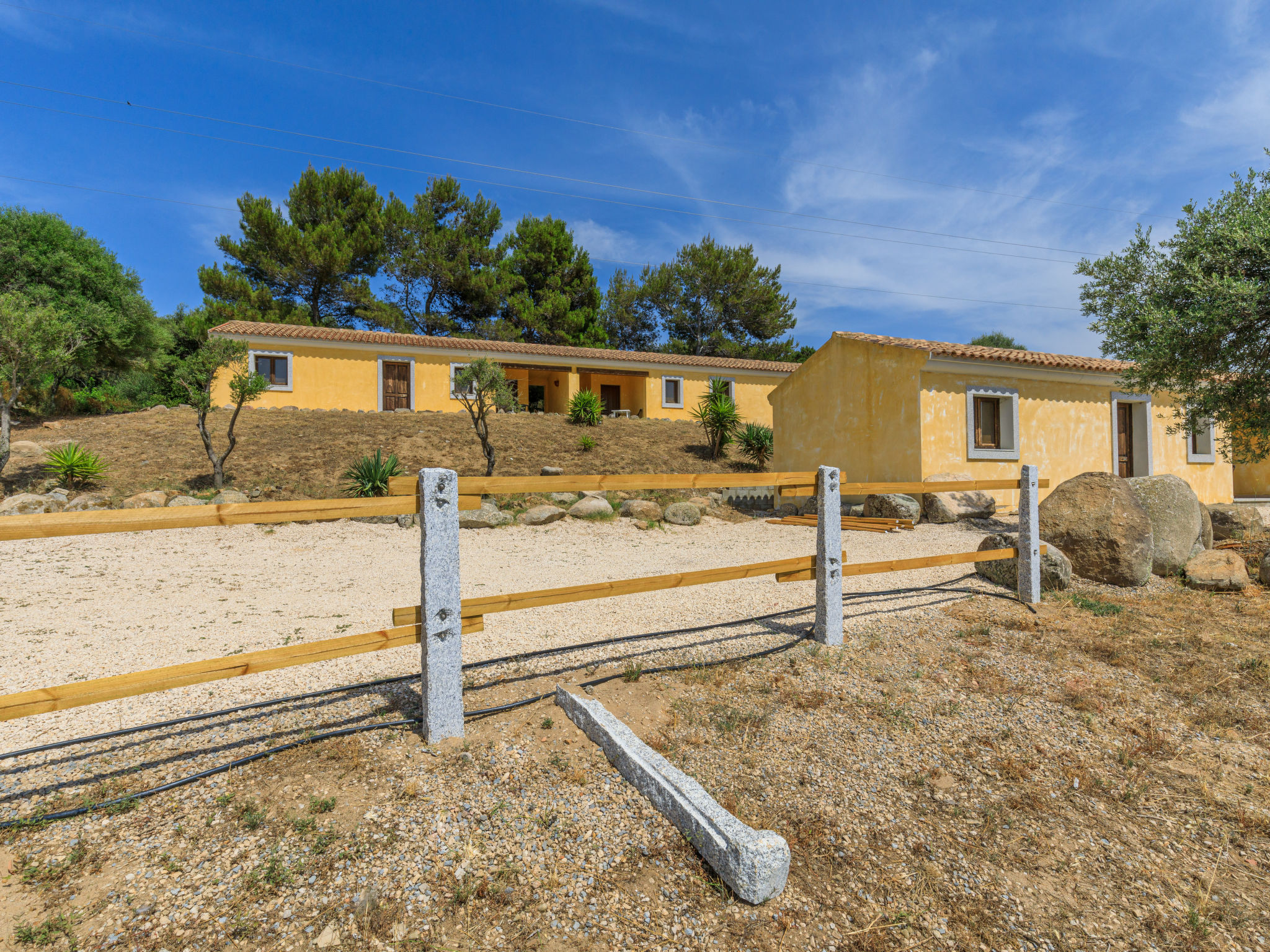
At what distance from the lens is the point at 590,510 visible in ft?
38.0

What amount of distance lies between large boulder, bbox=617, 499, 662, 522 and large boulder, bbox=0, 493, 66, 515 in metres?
9.27

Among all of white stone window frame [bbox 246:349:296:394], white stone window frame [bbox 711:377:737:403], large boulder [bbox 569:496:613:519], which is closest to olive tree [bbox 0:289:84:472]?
white stone window frame [bbox 246:349:296:394]

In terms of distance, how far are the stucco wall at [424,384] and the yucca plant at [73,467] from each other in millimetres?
6276

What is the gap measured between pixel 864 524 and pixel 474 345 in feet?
52.1

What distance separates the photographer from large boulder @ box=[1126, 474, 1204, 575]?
701 centimetres

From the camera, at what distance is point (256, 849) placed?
85.6 inches

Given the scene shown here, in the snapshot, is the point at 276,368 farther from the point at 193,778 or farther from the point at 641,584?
the point at 641,584

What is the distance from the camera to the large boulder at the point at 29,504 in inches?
365

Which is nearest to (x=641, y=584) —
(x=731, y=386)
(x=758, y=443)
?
(x=758, y=443)

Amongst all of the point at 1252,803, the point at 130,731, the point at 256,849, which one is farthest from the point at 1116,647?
the point at 130,731

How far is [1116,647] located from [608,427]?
54.4 ft

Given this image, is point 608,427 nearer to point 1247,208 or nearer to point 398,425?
point 398,425

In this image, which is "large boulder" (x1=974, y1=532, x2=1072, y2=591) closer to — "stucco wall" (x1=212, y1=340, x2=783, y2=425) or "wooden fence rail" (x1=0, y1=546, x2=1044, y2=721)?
"wooden fence rail" (x1=0, y1=546, x2=1044, y2=721)

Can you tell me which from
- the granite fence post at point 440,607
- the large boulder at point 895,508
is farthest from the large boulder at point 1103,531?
the granite fence post at point 440,607
